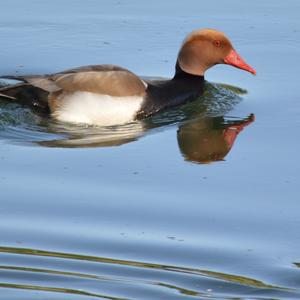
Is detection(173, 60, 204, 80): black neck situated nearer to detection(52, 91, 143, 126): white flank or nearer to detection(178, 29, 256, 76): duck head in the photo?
detection(178, 29, 256, 76): duck head

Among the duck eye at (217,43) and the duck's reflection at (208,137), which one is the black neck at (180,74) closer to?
the duck eye at (217,43)

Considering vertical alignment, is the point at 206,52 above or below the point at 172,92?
above

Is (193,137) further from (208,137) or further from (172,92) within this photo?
(172,92)

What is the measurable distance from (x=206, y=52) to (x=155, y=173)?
2.84 metres

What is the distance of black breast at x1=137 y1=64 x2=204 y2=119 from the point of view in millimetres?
10055

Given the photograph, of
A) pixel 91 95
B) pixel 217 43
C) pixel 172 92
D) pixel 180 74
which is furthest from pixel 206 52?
pixel 91 95

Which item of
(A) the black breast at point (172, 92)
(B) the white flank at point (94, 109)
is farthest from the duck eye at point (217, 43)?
(B) the white flank at point (94, 109)

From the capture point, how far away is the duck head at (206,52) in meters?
10.6

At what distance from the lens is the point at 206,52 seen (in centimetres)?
1073

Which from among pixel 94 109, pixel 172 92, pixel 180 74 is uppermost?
pixel 180 74

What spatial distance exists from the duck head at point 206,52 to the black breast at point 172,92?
102 millimetres

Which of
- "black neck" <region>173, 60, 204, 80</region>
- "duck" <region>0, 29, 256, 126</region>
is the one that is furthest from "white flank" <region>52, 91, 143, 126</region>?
"black neck" <region>173, 60, 204, 80</region>

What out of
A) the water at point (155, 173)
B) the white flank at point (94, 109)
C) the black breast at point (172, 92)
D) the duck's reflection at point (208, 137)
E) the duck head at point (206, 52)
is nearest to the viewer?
the water at point (155, 173)

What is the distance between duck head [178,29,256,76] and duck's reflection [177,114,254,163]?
896 mm
